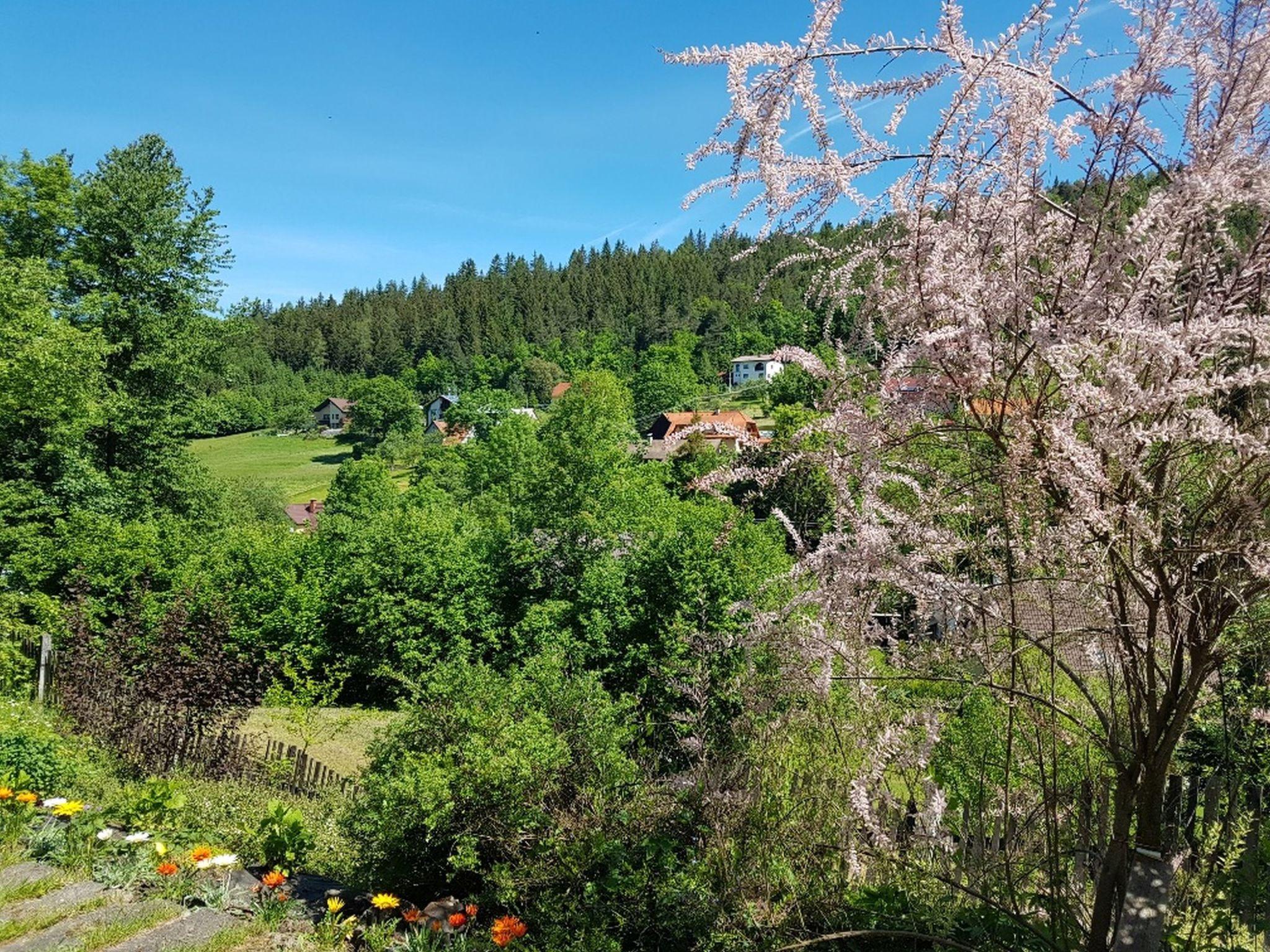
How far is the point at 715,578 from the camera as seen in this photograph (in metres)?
12.3

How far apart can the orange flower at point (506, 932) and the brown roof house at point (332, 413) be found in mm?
87752

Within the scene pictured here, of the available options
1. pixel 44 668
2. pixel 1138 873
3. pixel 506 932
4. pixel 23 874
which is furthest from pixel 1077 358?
pixel 44 668

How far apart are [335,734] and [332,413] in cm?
8352

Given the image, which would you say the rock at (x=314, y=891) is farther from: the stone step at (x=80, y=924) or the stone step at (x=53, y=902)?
the stone step at (x=53, y=902)

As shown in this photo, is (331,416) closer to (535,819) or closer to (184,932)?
(184,932)

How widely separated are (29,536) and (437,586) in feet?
23.2

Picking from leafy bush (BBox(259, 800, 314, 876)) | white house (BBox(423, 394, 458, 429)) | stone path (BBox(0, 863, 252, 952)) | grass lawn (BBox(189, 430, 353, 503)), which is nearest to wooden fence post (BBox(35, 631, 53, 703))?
leafy bush (BBox(259, 800, 314, 876))

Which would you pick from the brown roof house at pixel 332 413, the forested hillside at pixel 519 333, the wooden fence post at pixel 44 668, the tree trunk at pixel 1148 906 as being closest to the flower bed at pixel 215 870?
the tree trunk at pixel 1148 906

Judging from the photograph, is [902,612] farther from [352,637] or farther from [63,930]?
[352,637]

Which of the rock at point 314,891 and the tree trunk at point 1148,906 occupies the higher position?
the tree trunk at point 1148,906

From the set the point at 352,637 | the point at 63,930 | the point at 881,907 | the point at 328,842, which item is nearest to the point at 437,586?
the point at 352,637

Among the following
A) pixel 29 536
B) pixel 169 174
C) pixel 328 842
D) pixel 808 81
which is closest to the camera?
pixel 808 81

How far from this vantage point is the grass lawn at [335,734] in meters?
10.5

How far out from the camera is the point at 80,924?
3516mm
